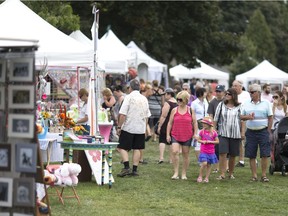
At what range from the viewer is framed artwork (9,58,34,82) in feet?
25.4

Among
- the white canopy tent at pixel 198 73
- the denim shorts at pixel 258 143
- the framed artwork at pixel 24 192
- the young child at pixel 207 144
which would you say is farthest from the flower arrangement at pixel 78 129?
the white canopy tent at pixel 198 73

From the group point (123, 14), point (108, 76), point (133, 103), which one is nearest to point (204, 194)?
point (133, 103)

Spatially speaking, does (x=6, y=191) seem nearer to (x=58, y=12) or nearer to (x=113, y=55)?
(x=58, y=12)

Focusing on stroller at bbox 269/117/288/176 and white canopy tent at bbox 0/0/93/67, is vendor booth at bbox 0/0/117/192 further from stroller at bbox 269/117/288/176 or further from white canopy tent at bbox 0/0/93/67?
stroller at bbox 269/117/288/176

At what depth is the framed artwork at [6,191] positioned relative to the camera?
7.84 meters

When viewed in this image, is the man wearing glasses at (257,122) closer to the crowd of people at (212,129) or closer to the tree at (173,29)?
the crowd of people at (212,129)

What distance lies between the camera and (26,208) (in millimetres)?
7820

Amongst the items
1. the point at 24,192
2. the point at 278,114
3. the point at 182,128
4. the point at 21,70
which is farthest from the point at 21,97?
the point at 278,114

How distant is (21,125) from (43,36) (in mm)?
6537

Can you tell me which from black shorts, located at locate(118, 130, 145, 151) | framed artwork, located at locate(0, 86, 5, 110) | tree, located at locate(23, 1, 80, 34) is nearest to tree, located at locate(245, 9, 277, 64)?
tree, located at locate(23, 1, 80, 34)

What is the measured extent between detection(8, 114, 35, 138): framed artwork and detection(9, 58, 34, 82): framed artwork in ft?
1.21

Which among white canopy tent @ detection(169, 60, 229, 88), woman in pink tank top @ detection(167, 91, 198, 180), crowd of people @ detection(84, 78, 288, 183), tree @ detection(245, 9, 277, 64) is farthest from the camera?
tree @ detection(245, 9, 277, 64)

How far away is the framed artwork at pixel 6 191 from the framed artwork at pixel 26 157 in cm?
16

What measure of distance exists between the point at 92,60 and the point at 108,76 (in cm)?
1522
